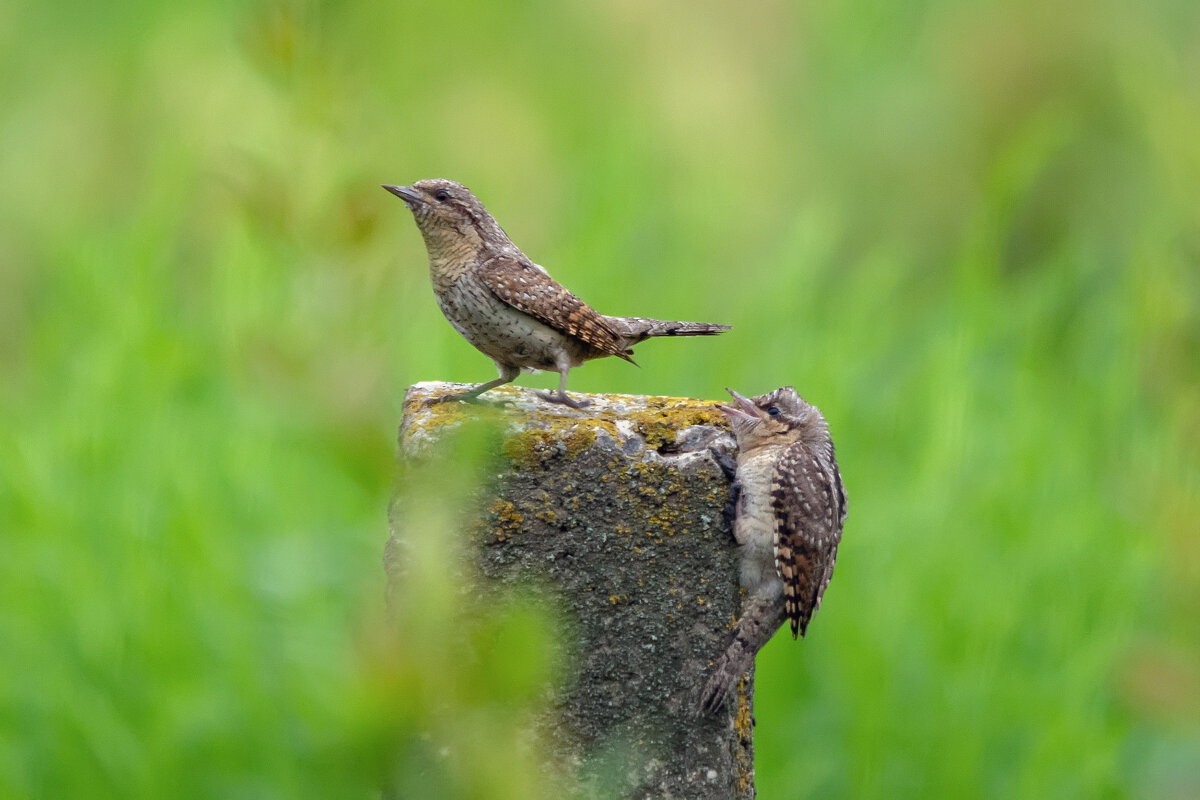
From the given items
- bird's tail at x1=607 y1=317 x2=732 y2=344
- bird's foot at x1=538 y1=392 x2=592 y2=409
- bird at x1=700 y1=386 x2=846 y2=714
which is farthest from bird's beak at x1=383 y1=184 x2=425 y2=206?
bird at x1=700 y1=386 x2=846 y2=714

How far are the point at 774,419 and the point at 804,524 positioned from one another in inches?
11.5

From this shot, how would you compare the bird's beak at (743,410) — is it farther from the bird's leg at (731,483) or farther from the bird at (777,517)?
the bird's leg at (731,483)

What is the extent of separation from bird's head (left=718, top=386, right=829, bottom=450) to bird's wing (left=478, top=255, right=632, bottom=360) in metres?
0.29

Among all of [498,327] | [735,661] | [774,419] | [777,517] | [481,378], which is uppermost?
[481,378]

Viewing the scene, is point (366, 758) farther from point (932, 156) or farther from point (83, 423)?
point (932, 156)

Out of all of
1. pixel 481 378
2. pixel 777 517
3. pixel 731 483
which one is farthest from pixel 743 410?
pixel 481 378

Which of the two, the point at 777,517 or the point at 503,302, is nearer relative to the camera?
the point at 777,517

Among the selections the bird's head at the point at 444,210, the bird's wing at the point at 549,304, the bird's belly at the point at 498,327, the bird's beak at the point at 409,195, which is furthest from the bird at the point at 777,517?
the bird's beak at the point at 409,195

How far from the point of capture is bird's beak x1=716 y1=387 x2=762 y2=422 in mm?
2719

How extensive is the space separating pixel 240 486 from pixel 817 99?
5.52 meters

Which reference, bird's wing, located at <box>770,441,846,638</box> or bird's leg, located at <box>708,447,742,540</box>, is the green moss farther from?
bird's wing, located at <box>770,441,846,638</box>

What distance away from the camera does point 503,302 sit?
301 cm

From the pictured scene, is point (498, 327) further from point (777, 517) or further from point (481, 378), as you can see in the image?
point (481, 378)

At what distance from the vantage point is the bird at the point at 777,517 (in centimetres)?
230
